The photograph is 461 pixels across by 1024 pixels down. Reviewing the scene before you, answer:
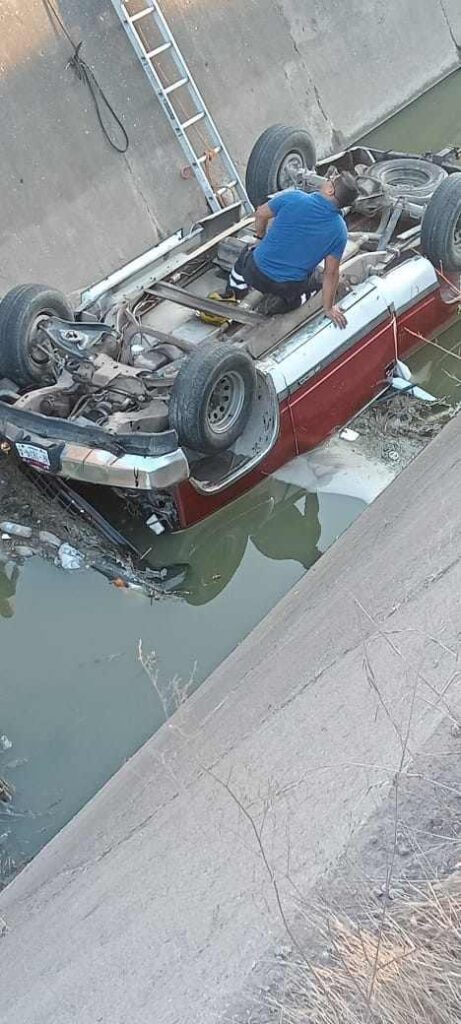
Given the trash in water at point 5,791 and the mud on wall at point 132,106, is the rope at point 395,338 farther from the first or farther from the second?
the trash in water at point 5,791

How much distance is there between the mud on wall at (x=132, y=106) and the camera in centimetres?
844

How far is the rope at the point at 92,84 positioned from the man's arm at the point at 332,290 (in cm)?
346

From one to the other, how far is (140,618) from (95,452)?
3.62 feet

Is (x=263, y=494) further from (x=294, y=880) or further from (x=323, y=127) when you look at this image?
(x=323, y=127)

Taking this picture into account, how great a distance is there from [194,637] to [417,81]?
9093mm

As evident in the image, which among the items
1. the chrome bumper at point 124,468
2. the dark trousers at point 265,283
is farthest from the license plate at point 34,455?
the dark trousers at point 265,283

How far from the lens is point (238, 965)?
3086mm

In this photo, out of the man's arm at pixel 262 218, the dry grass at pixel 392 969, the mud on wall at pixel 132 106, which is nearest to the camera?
the dry grass at pixel 392 969

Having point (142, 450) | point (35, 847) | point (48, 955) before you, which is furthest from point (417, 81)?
point (48, 955)

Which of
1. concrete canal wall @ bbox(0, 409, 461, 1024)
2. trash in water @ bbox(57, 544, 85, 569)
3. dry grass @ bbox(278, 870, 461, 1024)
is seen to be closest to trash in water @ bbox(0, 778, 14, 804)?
concrete canal wall @ bbox(0, 409, 461, 1024)

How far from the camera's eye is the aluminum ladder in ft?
29.8

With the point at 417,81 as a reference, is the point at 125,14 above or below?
above

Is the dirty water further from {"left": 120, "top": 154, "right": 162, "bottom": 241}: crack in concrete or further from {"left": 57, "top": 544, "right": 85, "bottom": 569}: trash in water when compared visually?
{"left": 120, "top": 154, "right": 162, "bottom": 241}: crack in concrete

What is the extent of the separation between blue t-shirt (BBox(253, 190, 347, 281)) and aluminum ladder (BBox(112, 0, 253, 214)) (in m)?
2.78
